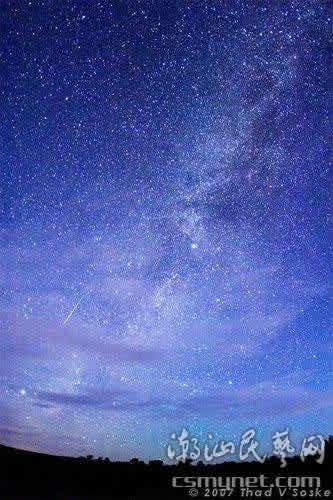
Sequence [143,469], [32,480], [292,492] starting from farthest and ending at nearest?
1. [143,469]
2. [32,480]
3. [292,492]

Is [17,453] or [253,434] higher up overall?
[253,434]

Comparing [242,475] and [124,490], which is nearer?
[242,475]

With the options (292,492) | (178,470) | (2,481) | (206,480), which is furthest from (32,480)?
(292,492)

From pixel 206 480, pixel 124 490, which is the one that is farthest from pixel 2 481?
pixel 206 480

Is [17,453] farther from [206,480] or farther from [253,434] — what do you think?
[253,434]

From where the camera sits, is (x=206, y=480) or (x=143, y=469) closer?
(x=206, y=480)

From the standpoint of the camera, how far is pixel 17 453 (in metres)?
17.0

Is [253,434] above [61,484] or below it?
above

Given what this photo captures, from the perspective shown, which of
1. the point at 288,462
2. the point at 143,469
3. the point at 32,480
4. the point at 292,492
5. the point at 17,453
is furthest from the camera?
the point at 17,453

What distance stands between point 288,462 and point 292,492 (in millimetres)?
1026

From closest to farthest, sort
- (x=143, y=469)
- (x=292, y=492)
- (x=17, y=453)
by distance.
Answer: (x=292, y=492)
(x=143, y=469)
(x=17, y=453)

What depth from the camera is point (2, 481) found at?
47.2ft

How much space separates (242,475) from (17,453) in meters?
8.22

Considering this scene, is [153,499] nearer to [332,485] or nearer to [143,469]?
[143,469]
